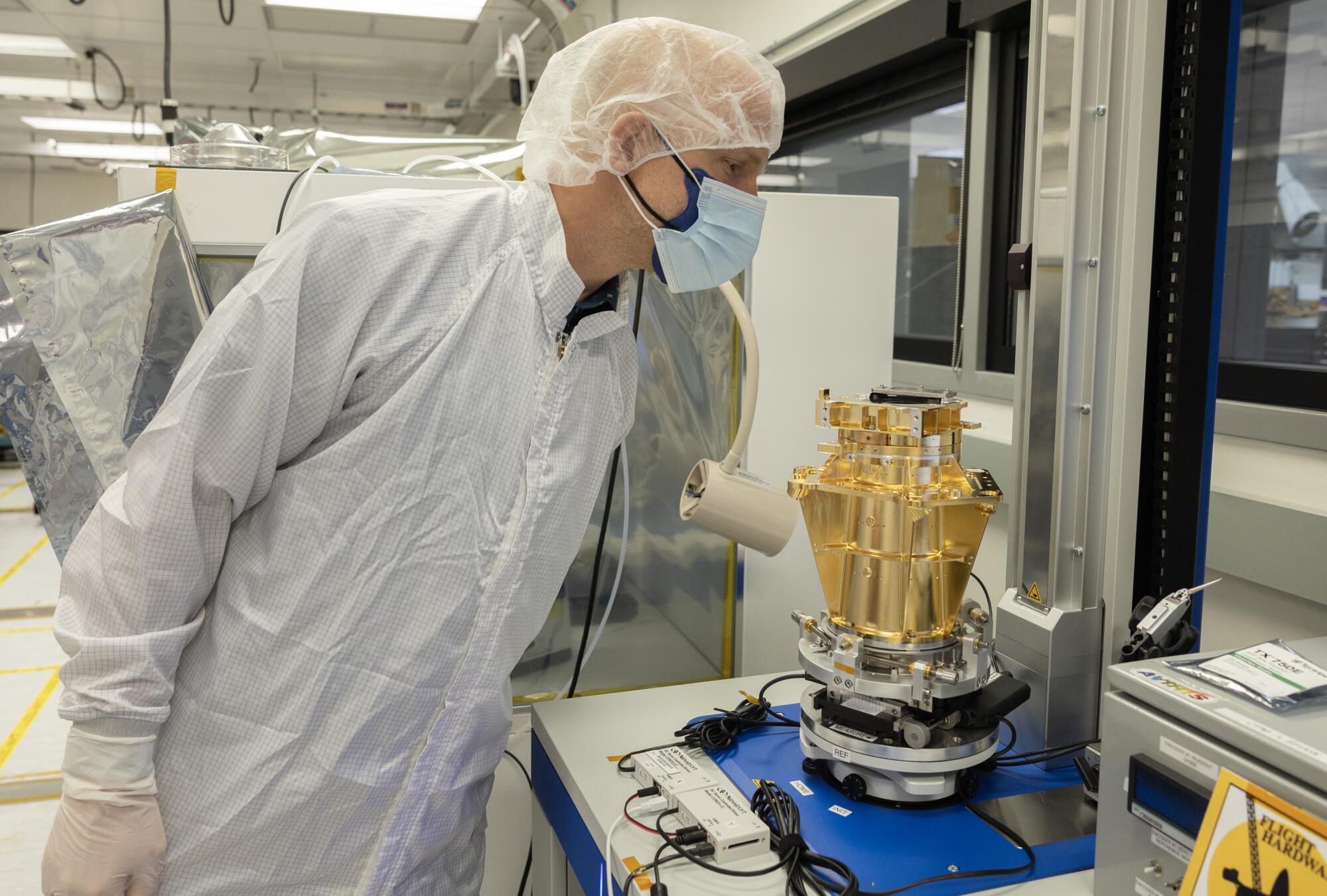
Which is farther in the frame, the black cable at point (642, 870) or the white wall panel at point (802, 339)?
the white wall panel at point (802, 339)

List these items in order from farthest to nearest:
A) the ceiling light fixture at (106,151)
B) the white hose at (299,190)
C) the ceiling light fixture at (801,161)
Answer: the ceiling light fixture at (106,151) < the ceiling light fixture at (801,161) < the white hose at (299,190)

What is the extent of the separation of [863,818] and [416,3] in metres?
4.13

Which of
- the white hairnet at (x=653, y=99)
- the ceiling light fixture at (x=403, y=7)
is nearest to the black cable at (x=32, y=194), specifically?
the ceiling light fixture at (x=403, y=7)

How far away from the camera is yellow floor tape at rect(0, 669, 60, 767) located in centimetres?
276

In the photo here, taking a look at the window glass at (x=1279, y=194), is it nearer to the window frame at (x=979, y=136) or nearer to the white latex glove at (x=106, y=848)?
the window frame at (x=979, y=136)

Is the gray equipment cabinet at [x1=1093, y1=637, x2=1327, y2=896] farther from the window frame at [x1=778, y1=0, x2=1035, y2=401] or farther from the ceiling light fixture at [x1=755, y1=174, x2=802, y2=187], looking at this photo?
the ceiling light fixture at [x1=755, y1=174, x2=802, y2=187]

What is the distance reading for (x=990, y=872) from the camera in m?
0.85

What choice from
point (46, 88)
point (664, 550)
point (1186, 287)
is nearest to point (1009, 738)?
point (1186, 287)

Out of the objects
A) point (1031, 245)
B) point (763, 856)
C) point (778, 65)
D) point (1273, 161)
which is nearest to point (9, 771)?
point (763, 856)

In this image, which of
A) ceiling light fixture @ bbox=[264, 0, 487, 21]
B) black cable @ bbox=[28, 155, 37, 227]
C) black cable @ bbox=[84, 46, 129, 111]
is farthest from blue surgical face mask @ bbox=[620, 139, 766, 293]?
black cable @ bbox=[28, 155, 37, 227]

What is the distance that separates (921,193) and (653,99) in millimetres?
2006

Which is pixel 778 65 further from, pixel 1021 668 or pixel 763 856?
pixel 763 856

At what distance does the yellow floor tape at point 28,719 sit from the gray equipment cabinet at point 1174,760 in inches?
109

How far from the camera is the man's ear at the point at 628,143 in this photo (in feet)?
3.32
